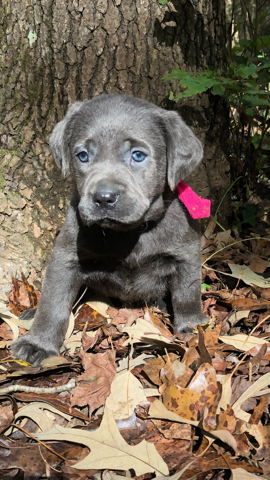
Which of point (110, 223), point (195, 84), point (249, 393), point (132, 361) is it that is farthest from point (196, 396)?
point (195, 84)

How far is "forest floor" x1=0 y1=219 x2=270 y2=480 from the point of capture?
2.07 m

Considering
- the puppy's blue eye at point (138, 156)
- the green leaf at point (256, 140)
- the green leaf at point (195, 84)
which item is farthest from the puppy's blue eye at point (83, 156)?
the green leaf at point (256, 140)

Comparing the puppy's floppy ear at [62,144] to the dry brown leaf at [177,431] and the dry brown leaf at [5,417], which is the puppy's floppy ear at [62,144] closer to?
the dry brown leaf at [5,417]

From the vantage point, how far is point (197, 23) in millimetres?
4059

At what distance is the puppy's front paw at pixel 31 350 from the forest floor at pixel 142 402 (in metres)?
0.07

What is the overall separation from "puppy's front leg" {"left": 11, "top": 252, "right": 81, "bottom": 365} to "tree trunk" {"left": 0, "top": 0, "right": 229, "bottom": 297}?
1.86 ft

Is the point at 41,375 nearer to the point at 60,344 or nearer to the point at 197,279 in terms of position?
the point at 60,344

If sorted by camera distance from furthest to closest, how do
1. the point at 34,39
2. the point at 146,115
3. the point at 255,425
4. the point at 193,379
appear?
the point at 34,39 → the point at 146,115 → the point at 193,379 → the point at 255,425

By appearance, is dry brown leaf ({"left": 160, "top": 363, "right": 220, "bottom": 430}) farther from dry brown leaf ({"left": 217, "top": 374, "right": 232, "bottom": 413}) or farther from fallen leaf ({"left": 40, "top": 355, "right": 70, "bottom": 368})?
fallen leaf ({"left": 40, "top": 355, "right": 70, "bottom": 368})

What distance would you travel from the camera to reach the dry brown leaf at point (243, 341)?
2.85 metres

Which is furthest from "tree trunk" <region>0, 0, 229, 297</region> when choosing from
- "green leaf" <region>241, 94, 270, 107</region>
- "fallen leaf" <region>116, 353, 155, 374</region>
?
"fallen leaf" <region>116, 353, 155, 374</region>

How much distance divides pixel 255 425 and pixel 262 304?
1245mm

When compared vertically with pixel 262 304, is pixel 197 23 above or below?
above

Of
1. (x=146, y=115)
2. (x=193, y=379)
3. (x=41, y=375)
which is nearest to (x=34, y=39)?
(x=146, y=115)
